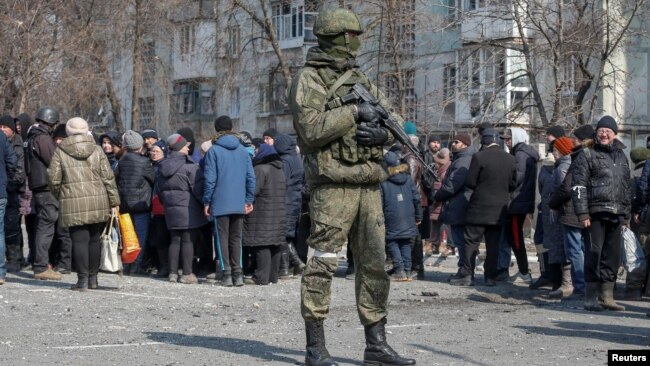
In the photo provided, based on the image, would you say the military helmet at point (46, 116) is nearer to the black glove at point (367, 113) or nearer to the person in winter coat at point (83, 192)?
the person in winter coat at point (83, 192)

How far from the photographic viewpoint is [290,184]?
48.9ft

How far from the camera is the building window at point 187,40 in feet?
141

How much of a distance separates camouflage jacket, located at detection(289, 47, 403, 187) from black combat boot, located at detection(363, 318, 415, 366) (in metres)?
0.98

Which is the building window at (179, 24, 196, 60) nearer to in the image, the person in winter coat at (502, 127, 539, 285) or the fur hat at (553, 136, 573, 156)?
the person in winter coat at (502, 127, 539, 285)

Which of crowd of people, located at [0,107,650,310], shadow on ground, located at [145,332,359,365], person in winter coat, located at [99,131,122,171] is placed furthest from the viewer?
person in winter coat, located at [99,131,122,171]

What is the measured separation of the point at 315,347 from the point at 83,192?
17.7 ft

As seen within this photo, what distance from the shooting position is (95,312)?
11.2 m

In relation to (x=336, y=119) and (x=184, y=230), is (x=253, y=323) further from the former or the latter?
(x=184, y=230)

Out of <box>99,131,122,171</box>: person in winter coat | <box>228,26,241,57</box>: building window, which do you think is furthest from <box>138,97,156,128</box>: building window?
<box>99,131,122,171</box>: person in winter coat

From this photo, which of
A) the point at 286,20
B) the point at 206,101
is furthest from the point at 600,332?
the point at 206,101

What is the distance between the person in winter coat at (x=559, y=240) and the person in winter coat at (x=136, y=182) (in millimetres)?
4920

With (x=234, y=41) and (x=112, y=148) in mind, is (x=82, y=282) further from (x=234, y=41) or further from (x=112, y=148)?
(x=234, y=41)

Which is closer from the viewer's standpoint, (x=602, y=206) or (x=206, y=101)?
(x=602, y=206)

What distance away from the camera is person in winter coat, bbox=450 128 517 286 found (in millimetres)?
14320
